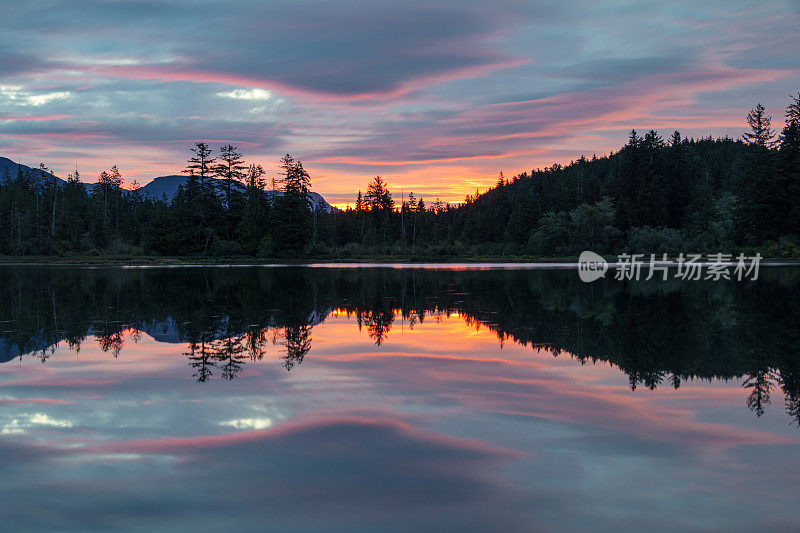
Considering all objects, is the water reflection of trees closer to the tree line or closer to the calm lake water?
the calm lake water

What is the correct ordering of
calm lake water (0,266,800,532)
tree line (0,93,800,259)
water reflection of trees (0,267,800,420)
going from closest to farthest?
calm lake water (0,266,800,532) < water reflection of trees (0,267,800,420) < tree line (0,93,800,259)

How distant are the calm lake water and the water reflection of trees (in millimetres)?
120

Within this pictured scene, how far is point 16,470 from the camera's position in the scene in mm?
6145

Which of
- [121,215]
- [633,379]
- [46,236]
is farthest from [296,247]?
[633,379]

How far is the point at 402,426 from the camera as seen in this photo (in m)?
7.50

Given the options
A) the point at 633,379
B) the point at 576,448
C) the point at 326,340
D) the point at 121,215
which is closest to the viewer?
the point at 576,448

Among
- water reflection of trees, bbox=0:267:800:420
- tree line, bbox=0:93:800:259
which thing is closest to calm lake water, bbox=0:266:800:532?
water reflection of trees, bbox=0:267:800:420

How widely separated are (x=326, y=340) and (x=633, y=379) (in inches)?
276

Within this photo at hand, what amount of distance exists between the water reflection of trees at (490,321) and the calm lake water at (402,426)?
4.7 inches

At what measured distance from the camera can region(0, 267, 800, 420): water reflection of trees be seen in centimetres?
1146

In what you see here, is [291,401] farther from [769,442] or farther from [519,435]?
[769,442]

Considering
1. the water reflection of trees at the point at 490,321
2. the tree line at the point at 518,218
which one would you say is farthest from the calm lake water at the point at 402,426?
the tree line at the point at 518,218

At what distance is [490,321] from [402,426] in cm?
1031

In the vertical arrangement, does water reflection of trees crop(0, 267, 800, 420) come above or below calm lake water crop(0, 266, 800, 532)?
above
